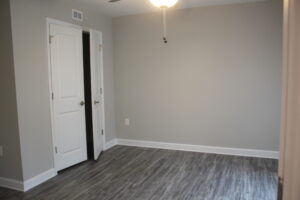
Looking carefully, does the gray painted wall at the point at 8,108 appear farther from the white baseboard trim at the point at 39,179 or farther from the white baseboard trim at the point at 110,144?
the white baseboard trim at the point at 110,144

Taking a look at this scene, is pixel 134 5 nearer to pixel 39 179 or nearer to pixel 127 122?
pixel 127 122

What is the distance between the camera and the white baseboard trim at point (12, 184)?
304 cm

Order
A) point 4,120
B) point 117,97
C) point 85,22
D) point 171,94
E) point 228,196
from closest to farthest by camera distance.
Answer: point 228,196 < point 4,120 < point 85,22 < point 171,94 < point 117,97

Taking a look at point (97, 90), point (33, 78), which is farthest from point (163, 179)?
point (33, 78)

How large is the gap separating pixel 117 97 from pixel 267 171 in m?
3.00

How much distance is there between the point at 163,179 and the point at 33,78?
86.0 inches

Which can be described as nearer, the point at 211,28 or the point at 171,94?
the point at 211,28

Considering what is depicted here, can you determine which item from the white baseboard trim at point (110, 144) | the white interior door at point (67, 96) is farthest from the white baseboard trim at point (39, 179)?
the white baseboard trim at point (110, 144)

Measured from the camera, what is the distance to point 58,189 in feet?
10.1

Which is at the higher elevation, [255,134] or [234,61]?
[234,61]

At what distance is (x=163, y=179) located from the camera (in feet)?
10.9

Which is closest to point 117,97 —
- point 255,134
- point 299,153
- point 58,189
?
point 58,189

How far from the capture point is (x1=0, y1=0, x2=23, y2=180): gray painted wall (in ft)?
9.42

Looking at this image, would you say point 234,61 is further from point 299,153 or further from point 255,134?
point 299,153
